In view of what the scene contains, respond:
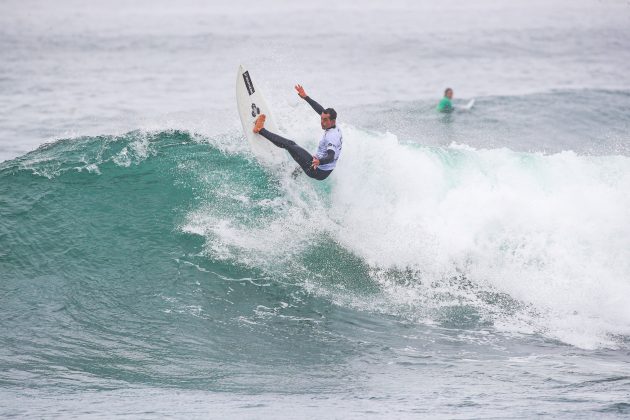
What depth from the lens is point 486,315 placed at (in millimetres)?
10117

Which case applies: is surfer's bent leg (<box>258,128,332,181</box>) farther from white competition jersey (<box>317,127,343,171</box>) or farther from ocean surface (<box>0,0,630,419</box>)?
ocean surface (<box>0,0,630,419</box>)

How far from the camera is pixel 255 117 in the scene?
12469mm

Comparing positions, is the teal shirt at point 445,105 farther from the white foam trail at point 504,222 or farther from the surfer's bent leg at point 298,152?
the surfer's bent leg at point 298,152

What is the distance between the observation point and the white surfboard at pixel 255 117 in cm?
1232

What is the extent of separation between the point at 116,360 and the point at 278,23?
48727 mm

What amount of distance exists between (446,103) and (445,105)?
0.10m

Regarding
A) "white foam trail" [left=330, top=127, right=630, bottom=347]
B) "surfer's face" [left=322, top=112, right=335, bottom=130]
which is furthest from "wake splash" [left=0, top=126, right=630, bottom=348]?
"surfer's face" [left=322, top=112, right=335, bottom=130]

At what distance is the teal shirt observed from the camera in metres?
22.7

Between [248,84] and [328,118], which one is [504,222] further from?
[248,84]

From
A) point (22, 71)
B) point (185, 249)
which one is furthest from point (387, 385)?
point (22, 71)

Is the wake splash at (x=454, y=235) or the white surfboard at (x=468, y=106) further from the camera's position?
the white surfboard at (x=468, y=106)

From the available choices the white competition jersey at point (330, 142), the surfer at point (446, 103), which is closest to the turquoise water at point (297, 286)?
the white competition jersey at point (330, 142)

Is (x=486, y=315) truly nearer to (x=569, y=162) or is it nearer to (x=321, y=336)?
(x=321, y=336)

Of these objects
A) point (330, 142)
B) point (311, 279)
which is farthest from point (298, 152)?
point (311, 279)
